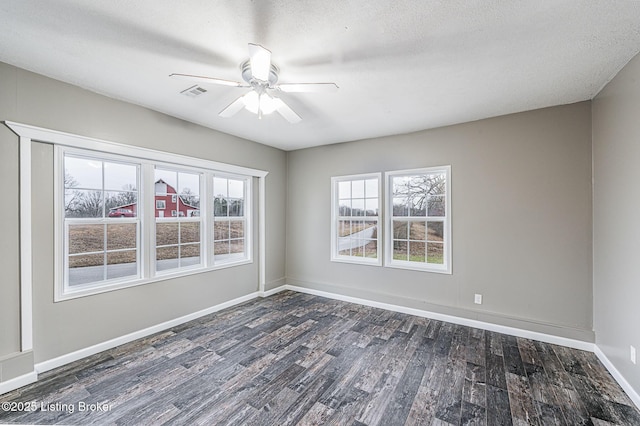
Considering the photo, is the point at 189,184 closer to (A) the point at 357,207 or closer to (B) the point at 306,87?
(B) the point at 306,87

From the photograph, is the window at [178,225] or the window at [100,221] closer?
the window at [100,221]

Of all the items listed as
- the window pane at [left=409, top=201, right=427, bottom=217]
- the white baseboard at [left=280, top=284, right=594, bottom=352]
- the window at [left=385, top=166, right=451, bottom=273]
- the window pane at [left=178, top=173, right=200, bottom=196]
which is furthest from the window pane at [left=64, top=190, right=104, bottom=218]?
the window pane at [left=409, top=201, right=427, bottom=217]

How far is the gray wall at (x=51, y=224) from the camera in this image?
2.27 metres

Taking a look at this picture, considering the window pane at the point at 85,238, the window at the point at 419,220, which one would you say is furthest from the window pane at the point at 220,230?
the window at the point at 419,220

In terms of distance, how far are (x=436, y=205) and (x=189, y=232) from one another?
3.54 metres

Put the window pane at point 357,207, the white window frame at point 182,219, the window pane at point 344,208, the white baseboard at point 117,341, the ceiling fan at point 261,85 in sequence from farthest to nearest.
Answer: the window pane at point 344,208, the window pane at point 357,207, the white window frame at point 182,219, the white baseboard at point 117,341, the ceiling fan at point 261,85

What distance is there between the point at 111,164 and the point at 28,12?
62.1 inches

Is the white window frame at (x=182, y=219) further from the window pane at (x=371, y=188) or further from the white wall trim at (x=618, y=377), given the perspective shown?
the white wall trim at (x=618, y=377)

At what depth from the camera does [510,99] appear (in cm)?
289

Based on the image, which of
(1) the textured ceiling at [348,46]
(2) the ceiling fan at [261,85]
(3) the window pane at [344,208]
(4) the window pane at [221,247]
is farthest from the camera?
(3) the window pane at [344,208]

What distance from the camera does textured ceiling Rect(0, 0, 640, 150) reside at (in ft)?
5.40

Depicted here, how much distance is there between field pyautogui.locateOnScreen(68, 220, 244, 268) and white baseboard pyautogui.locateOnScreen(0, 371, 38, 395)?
951 millimetres

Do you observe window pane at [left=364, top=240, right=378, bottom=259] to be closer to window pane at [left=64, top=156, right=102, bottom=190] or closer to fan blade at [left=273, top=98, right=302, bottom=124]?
fan blade at [left=273, top=98, right=302, bottom=124]

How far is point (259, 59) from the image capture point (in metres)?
1.78
